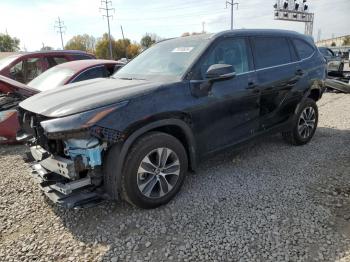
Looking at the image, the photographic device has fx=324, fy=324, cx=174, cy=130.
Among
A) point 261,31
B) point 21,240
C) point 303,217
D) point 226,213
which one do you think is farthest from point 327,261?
point 261,31

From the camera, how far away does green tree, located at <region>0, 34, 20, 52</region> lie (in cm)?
8447

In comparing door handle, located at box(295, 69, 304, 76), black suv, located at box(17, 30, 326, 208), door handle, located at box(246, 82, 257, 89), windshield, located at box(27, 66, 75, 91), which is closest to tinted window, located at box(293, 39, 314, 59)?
door handle, located at box(295, 69, 304, 76)

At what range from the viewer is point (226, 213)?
345 cm

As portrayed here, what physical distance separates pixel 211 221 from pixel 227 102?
1.46m

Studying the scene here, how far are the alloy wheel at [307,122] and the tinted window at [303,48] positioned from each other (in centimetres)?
88

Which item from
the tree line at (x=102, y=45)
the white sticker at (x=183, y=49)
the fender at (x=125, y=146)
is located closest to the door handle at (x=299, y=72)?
the white sticker at (x=183, y=49)

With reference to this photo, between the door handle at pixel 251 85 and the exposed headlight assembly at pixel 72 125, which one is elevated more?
the door handle at pixel 251 85

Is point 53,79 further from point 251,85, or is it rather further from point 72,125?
point 251,85

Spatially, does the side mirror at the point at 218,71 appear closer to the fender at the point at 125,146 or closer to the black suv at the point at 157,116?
the black suv at the point at 157,116

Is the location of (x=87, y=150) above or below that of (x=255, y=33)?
below

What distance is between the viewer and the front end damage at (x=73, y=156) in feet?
9.60

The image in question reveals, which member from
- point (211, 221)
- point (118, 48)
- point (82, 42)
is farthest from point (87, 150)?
point (82, 42)

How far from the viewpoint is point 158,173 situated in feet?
11.5

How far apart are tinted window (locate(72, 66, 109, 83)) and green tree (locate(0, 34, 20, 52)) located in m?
88.4
